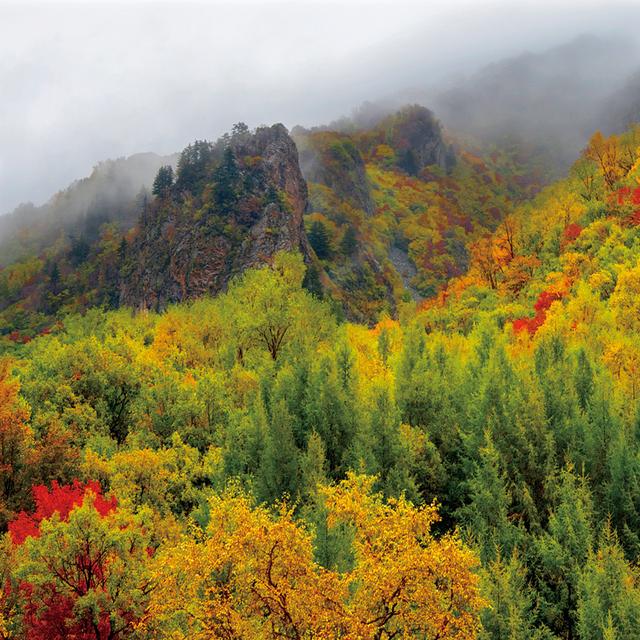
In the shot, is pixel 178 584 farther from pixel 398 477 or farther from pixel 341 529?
pixel 398 477

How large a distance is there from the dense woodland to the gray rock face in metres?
57.8

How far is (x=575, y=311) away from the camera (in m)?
61.8

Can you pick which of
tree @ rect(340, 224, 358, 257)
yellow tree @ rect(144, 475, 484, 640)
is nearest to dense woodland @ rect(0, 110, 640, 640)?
yellow tree @ rect(144, 475, 484, 640)

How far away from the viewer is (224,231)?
472ft

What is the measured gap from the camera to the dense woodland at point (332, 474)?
16828mm

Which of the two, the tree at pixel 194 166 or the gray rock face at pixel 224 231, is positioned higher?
the tree at pixel 194 166

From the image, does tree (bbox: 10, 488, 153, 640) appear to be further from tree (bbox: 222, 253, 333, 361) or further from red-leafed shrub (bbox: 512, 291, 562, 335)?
red-leafed shrub (bbox: 512, 291, 562, 335)

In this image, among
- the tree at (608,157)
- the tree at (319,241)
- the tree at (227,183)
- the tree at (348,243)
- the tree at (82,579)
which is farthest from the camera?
the tree at (348,243)

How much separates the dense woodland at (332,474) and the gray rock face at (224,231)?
5781cm

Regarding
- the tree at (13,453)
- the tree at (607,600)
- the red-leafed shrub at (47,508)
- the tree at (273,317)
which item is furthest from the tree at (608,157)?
the red-leafed shrub at (47,508)

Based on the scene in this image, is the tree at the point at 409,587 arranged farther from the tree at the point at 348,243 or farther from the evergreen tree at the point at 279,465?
the tree at the point at 348,243

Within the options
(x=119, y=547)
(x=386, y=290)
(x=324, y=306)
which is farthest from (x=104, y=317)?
(x=386, y=290)

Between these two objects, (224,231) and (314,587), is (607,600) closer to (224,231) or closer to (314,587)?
(314,587)

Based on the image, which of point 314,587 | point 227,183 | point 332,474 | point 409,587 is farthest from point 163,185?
point 409,587
